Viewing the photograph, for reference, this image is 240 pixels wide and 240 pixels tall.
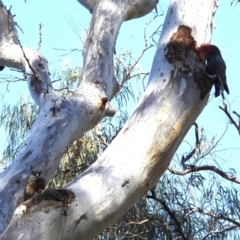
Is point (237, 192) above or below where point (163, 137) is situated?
above

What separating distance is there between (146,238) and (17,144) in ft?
Answer: 4.18

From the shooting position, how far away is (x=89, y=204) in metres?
1.30

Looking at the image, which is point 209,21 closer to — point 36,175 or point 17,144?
point 36,175

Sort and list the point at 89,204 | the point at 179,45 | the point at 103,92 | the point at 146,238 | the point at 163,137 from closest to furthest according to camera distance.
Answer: the point at 89,204
the point at 163,137
the point at 179,45
the point at 103,92
the point at 146,238

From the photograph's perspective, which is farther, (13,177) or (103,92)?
(103,92)

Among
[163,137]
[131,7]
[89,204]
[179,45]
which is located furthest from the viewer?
[131,7]

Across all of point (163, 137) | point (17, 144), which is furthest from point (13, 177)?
point (17, 144)

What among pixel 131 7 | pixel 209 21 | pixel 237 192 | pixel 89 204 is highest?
pixel 131 7

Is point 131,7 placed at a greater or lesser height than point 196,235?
greater

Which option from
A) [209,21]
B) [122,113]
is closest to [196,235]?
[122,113]

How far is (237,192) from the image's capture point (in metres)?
3.54

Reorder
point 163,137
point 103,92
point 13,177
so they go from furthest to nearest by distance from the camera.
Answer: point 103,92, point 13,177, point 163,137

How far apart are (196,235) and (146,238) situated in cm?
29

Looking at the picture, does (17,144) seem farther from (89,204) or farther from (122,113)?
(89,204)
